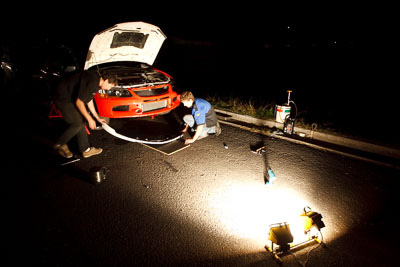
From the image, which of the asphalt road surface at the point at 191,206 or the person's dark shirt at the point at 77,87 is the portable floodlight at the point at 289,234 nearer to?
the asphalt road surface at the point at 191,206

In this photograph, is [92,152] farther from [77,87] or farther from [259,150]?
[259,150]

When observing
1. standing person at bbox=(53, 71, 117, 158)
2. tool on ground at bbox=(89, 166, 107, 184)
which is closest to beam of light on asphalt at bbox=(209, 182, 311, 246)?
tool on ground at bbox=(89, 166, 107, 184)

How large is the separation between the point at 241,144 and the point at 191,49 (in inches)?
492

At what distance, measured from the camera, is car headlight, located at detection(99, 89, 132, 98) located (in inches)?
188

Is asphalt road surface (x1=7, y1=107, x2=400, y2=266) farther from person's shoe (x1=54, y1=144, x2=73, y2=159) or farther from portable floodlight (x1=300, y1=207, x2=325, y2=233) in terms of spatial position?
portable floodlight (x1=300, y1=207, x2=325, y2=233)

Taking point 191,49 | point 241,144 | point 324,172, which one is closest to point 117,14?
point 191,49

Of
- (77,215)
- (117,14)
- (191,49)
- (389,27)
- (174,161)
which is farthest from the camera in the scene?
(117,14)

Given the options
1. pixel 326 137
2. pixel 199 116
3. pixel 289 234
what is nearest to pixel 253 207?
pixel 289 234

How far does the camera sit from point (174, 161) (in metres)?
4.14

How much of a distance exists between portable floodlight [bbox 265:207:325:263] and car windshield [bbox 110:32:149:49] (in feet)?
15.2

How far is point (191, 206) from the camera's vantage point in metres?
3.07

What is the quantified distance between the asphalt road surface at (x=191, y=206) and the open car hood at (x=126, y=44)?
2.08 meters

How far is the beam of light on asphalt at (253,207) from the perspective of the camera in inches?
108

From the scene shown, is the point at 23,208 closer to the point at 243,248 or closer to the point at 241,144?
the point at 243,248
